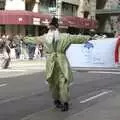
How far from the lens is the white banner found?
90.7 ft

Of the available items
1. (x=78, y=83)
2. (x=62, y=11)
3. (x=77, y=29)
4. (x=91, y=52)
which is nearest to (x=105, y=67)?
(x=91, y=52)

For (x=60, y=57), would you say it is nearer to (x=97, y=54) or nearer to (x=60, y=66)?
(x=60, y=66)

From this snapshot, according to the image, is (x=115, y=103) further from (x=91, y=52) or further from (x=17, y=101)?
(x=91, y=52)

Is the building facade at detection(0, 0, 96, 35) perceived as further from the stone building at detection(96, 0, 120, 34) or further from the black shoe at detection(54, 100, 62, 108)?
the black shoe at detection(54, 100, 62, 108)

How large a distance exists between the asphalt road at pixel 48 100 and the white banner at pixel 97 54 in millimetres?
7991

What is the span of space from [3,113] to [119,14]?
2738 inches

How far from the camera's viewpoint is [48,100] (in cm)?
1374

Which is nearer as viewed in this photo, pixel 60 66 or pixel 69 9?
pixel 60 66

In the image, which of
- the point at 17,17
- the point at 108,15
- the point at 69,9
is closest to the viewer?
the point at 17,17

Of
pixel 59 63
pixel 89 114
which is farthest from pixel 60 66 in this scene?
pixel 89 114

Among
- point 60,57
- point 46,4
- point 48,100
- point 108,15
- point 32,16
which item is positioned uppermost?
point 46,4

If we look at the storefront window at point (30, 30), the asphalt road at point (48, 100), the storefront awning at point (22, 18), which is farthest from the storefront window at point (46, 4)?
the asphalt road at point (48, 100)

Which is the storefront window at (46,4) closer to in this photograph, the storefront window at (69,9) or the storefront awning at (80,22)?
the storefront awning at (80,22)

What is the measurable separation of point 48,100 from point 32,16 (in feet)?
129
